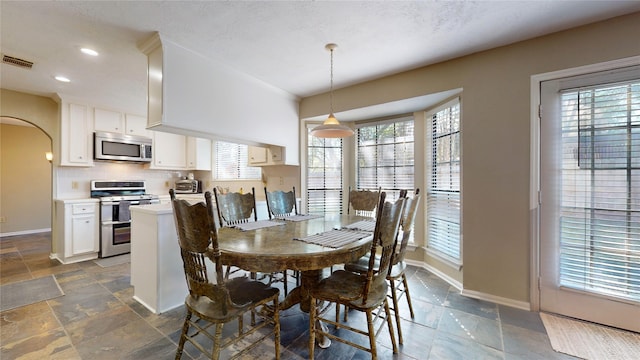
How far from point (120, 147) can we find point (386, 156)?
15.1ft

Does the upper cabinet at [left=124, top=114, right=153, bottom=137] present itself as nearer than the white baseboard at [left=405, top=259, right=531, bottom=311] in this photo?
No

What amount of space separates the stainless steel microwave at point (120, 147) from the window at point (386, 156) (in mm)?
3985

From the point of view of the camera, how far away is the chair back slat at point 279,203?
9.49 feet

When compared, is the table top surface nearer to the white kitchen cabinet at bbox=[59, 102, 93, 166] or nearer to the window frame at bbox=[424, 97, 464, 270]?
the window frame at bbox=[424, 97, 464, 270]

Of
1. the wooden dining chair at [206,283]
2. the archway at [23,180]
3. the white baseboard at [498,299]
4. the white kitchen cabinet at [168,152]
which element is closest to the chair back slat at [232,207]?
the wooden dining chair at [206,283]

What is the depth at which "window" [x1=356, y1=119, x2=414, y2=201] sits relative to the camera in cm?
366

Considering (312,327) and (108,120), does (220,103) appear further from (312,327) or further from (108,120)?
(108,120)

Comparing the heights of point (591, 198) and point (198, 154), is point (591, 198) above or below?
below

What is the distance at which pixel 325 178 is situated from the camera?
Answer: 4.12 meters

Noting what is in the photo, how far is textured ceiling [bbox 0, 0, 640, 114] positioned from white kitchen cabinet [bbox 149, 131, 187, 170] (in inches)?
78.2

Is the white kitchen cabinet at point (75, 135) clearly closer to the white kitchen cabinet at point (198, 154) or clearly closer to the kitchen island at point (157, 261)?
the white kitchen cabinet at point (198, 154)

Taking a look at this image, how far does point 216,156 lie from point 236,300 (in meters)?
4.43

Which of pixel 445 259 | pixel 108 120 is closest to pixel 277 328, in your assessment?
pixel 445 259

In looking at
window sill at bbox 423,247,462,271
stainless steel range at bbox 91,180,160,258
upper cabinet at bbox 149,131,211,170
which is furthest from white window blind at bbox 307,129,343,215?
stainless steel range at bbox 91,180,160,258
